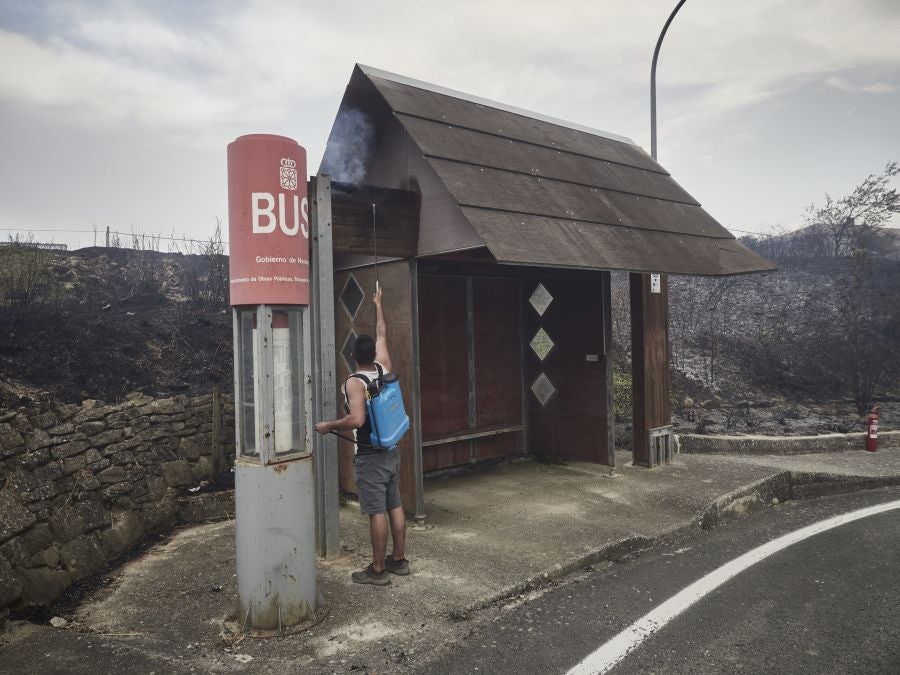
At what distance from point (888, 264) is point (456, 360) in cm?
2322

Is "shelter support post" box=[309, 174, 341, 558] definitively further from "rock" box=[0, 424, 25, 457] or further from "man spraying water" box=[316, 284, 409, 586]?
"rock" box=[0, 424, 25, 457]

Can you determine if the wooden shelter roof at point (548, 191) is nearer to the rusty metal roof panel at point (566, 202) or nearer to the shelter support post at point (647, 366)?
the rusty metal roof panel at point (566, 202)

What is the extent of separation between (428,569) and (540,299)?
5069 mm

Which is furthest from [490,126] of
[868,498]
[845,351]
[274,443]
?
[845,351]

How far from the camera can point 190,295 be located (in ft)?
38.4

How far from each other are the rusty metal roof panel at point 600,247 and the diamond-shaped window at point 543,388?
2.60 metres

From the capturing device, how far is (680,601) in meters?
4.51

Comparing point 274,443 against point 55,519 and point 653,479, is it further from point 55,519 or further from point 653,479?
point 653,479

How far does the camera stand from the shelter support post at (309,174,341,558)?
17.1ft

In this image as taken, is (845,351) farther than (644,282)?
Yes

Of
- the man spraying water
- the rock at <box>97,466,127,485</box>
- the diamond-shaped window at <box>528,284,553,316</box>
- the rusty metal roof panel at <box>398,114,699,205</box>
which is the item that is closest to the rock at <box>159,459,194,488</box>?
the rock at <box>97,466,127,485</box>

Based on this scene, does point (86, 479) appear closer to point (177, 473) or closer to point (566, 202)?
point (177, 473)

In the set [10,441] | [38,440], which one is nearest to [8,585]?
[10,441]

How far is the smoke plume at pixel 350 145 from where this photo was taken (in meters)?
7.01
